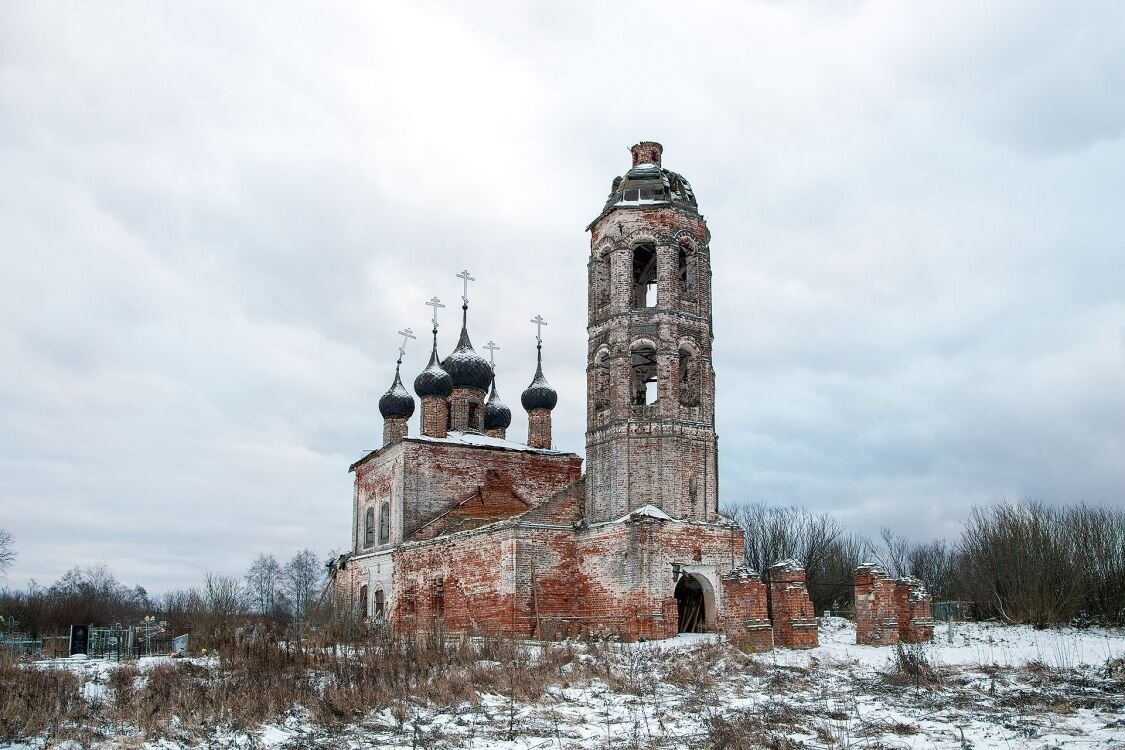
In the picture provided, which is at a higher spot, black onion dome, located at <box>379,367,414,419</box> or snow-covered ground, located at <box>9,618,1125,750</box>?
black onion dome, located at <box>379,367,414,419</box>

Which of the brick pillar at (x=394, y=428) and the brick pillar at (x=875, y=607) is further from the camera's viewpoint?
the brick pillar at (x=394, y=428)

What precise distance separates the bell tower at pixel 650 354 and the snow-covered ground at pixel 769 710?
6098 mm

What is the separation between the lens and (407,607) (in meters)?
27.4

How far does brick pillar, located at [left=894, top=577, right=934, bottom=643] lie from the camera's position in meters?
19.5

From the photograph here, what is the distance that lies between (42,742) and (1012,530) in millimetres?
23388

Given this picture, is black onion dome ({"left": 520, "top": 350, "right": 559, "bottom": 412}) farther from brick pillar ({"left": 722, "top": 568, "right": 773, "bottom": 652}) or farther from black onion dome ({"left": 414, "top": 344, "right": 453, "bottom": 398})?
brick pillar ({"left": 722, "top": 568, "right": 773, "bottom": 652})

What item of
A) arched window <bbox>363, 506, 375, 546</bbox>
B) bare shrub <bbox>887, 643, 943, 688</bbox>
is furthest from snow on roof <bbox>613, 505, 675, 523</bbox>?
arched window <bbox>363, 506, 375, 546</bbox>

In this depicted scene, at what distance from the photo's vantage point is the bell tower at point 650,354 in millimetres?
22531

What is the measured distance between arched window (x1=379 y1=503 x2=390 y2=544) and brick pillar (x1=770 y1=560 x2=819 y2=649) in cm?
1408

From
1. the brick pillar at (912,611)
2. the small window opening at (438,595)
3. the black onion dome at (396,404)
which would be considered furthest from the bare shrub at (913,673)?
the black onion dome at (396,404)

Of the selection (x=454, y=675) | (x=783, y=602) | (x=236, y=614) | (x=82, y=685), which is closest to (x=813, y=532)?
(x=783, y=602)

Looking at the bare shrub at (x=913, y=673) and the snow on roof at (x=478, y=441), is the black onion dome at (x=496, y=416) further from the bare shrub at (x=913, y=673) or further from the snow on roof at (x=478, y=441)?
the bare shrub at (x=913, y=673)

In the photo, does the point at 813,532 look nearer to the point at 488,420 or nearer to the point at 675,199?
the point at 488,420

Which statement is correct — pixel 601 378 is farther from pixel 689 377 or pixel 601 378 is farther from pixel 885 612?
pixel 885 612
